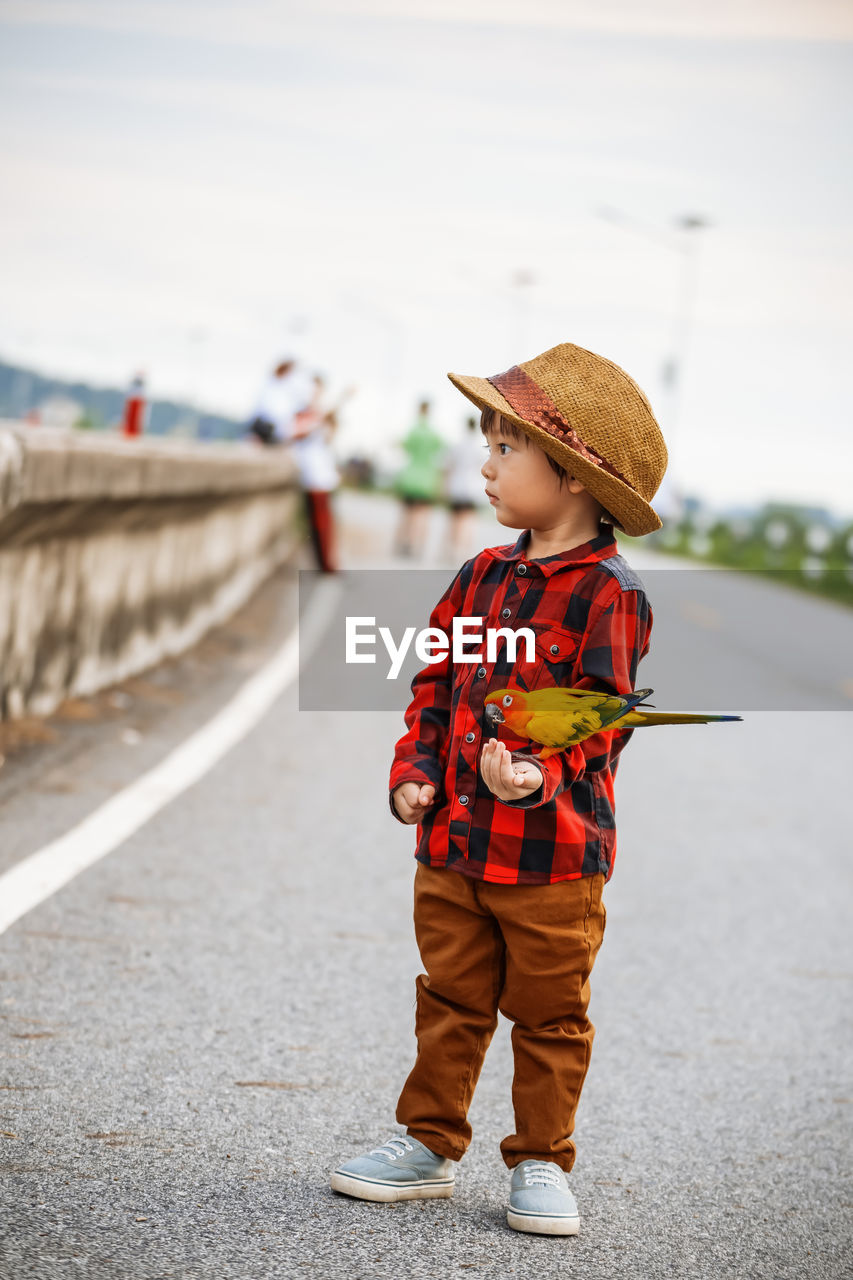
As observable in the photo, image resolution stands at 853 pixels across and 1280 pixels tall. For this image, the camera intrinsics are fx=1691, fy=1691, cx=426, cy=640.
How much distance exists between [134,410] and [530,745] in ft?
27.7

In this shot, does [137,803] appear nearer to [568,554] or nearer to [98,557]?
[98,557]

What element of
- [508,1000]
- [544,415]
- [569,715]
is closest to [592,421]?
[544,415]

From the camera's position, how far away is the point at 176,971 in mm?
4508

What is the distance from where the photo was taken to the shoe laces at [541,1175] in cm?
326

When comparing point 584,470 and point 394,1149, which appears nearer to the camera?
point 584,470

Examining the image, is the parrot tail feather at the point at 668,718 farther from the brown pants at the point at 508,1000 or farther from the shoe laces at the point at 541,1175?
the shoe laces at the point at 541,1175

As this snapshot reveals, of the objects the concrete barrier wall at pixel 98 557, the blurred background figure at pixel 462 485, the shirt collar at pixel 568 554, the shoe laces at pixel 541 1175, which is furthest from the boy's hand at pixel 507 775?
the blurred background figure at pixel 462 485

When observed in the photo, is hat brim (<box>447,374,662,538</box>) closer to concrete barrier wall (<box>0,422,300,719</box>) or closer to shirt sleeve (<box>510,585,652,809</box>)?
shirt sleeve (<box>510,585,652,809</box>)

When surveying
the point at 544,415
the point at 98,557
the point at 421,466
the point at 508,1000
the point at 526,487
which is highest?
the point at 421,466

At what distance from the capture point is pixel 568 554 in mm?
3283

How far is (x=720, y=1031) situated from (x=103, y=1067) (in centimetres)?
179

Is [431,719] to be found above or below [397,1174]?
above

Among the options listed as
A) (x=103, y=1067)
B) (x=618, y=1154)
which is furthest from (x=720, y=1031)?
(x=103, y=1067)
